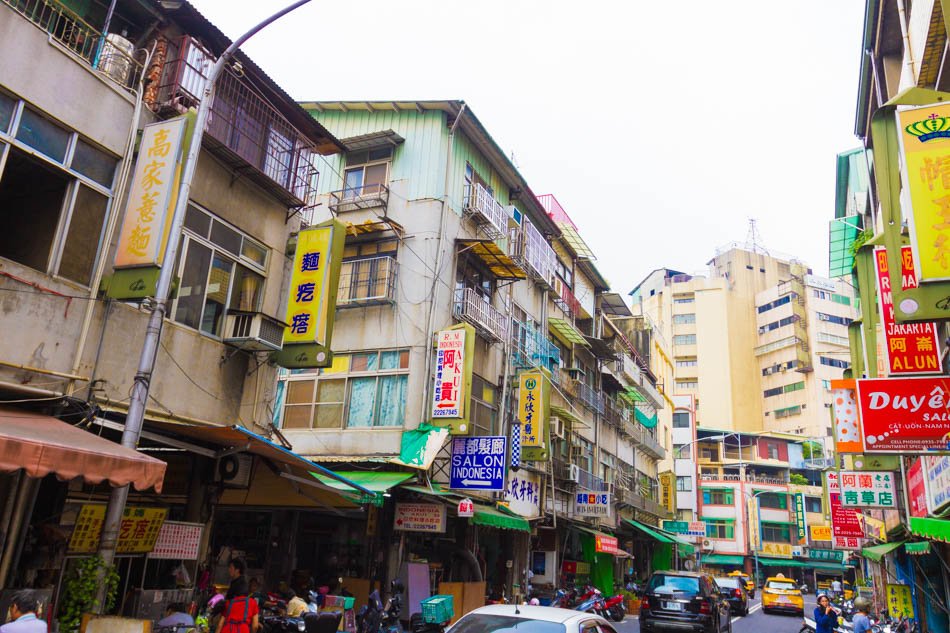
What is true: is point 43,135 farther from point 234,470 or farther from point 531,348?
point 531,348

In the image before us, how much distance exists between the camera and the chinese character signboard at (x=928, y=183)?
256 inches

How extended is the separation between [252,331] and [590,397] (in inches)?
863

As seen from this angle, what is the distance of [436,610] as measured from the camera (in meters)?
13.3

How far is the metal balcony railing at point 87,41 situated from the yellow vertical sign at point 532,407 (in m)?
14.3

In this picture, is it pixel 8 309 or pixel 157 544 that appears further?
pixel 157 544

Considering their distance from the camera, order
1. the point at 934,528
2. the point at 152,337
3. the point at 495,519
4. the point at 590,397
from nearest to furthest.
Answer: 1. the point at 152,337
2. the point at 934,528
3. the point at 495,519
4. the point at 590,397

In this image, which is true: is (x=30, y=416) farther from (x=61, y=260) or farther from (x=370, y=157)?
(x=370, y=157)

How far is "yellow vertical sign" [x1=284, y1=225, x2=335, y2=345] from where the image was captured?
1197cm

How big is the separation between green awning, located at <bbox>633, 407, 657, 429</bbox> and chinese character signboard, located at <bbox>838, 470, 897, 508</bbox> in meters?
19.4

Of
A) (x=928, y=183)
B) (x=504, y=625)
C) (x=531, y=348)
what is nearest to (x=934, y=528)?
(x=928, y=183)

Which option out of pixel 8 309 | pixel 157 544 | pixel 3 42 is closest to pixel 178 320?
pixel 8 309

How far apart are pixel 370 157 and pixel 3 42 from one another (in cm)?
1328

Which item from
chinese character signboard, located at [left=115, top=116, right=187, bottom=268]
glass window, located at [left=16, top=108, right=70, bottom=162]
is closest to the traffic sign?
chinese character signboard, located at [left=115, top=116, right=187, bottom=268]

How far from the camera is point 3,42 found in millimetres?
8102
